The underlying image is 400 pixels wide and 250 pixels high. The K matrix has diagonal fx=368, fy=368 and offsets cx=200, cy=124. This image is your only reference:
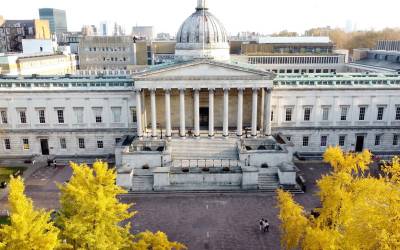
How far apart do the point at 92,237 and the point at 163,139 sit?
114 ft

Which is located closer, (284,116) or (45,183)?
(45,183)

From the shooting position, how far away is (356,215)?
2183cm

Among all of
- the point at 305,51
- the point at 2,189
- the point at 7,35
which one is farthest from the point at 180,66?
the point at 7,35

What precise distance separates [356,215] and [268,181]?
28.5 m

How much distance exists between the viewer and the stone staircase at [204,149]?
5562 centimetres

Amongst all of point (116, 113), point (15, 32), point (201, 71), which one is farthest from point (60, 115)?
point (15, 32)

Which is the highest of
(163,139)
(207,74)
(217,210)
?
(207,74)

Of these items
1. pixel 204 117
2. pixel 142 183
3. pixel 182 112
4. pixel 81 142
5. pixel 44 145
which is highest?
pixel 182 112

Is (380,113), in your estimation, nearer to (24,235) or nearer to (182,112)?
(182,112)

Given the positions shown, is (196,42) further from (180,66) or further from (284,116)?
(284,116)

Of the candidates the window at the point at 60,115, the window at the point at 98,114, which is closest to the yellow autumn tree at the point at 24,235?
the window at the point at 98,114

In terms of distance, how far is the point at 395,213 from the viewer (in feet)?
63.4

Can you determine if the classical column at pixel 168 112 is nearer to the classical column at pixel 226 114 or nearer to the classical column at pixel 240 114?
the classical column at pixel 226 114

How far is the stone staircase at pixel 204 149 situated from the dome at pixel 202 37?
45.8 ft
